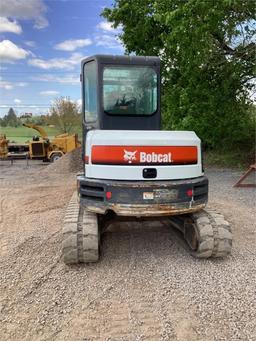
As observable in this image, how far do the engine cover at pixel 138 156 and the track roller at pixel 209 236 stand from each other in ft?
2.24

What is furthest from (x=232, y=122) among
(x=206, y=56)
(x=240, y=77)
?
(x=206, y=56)

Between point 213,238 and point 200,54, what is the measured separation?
7.05m

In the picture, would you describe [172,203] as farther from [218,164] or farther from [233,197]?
[218,164]

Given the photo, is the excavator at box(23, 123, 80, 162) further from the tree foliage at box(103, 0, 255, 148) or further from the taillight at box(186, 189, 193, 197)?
the taillight at box(186, 189, 193, 197)

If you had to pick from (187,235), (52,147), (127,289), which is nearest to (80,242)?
(127,289)

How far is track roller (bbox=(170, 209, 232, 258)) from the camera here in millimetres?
4332

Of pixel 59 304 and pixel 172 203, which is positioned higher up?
pixel 172 203

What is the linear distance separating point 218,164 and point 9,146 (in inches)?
486

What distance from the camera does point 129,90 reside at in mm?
4988

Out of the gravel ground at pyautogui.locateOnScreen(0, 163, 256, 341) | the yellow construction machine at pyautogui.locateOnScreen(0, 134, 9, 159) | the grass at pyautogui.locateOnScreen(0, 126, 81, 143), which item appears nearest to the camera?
the gravel ground at pyautogui.locateOnScreen(0, 163, 256, 341)

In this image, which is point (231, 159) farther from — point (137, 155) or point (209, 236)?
point (137, 155)

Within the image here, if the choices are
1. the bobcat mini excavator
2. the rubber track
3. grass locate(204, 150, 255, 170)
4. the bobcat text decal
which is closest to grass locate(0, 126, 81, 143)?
grass locate(204, 150, 255, 170)

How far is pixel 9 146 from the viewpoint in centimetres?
2059

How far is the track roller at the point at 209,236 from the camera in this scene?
4332 mm
